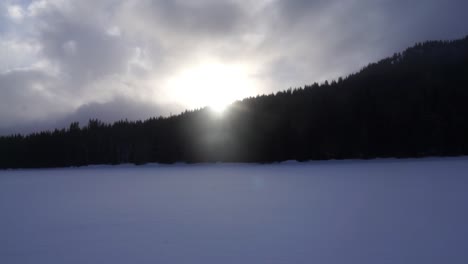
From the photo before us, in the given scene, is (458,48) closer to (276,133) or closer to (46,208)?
(276,133)

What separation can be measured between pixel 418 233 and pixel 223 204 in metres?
6.51

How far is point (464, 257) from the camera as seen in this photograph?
15.7 feet

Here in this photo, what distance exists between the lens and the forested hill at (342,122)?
121 ft

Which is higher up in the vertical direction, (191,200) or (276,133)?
(276,133)

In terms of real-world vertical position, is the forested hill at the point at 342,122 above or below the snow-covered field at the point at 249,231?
above

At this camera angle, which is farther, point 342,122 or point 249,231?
point 342,122

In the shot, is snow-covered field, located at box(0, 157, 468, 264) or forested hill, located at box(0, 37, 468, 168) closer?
snow-covered field, located at box(0, 157, 468, 264)

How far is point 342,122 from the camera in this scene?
137 feet

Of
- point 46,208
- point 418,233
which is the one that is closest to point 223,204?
point 418,233

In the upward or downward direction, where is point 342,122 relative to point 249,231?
upward

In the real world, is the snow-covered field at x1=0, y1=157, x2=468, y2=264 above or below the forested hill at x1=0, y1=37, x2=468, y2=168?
below

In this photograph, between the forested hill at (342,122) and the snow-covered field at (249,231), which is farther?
the forested hill at (342,122)

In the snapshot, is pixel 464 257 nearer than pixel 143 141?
Yes

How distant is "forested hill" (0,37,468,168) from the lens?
3694 cm
